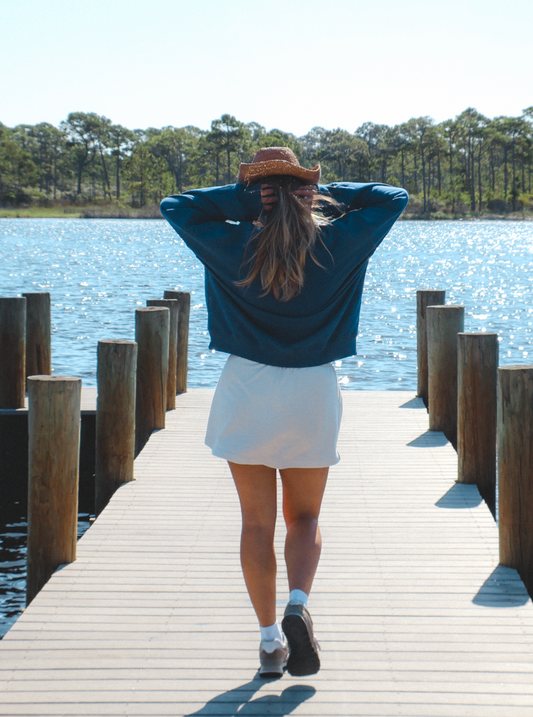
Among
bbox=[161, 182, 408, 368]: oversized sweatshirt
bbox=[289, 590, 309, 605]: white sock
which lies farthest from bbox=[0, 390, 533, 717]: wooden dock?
bbox=[161, 182, 408, 368]: oversized sweatshirt

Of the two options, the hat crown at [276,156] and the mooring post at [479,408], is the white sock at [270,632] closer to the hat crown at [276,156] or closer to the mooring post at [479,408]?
the hat crown at [276,156]

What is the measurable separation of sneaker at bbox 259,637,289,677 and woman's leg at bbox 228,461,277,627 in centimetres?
14

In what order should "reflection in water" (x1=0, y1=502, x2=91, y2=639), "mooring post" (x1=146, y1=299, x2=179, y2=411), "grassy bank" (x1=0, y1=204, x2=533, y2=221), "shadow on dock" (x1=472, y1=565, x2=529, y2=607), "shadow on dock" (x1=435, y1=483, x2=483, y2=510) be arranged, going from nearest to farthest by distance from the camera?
"shadow on dock" (x1=472, y1=565, x2=529, y2=607), "shadow on dock" (x1=435, y1=483, x2=483, y2=510), "reflection in water" (x1=0, y1=502, x2=91, y2=639), "mooring post" (x1=146, y1=299, x2=179, y2=411), "grassy bank" (x1=0, y1=204, x2=533, y2=221)

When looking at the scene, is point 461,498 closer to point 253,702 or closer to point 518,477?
point 518,477

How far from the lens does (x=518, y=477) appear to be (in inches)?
150

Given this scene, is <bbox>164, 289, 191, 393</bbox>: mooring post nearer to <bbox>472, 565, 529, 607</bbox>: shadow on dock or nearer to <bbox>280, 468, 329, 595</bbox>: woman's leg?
<bbox>472, 565, 529, 607</bbox>: shadow on dock

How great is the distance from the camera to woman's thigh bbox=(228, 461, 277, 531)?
2504 millimetres

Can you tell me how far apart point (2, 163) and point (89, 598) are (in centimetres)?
10369

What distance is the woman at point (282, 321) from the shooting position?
2.38m

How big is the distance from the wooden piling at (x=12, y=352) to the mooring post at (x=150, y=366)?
1.60m

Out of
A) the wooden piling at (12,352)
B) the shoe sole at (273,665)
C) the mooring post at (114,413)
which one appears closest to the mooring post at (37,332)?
the wooden piling at (12,352)

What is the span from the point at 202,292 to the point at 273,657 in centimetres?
2417

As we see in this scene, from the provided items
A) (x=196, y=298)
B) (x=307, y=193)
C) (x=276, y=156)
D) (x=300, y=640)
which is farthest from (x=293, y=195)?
(x=196, y=298)

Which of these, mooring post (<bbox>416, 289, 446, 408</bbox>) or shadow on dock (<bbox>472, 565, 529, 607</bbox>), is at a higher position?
mooring post (<bbox>416, 289, 446, 408</bbox>)
